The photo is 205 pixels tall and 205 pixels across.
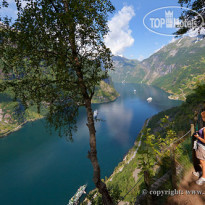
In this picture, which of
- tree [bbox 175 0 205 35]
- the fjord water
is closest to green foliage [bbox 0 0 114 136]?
tree [bbox 175 0 205 35]

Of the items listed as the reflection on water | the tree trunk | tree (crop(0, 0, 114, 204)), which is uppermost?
tree (crop(0, 0, 114, 204))

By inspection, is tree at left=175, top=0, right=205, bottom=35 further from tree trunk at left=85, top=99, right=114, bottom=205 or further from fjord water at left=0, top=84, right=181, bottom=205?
fjord water at left=0, top=84, right=181, bottom=205

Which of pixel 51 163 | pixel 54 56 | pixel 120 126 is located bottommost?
pixel 51 163

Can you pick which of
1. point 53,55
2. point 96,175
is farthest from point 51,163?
point 53,55

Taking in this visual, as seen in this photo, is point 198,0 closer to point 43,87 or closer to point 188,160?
point 188,160

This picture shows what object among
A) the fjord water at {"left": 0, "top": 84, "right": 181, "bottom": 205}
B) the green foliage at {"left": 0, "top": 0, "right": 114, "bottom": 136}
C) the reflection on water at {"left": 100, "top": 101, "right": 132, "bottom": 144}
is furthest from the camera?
the reflection on water at {"left": 100, "top": 101, "right": 132, "bottom": 144}

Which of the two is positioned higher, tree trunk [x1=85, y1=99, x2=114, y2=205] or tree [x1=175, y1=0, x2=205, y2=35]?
tree [x1=175, y1=0, x2=205, y2=35]

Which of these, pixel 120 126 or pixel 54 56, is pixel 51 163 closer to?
pixel 120 126

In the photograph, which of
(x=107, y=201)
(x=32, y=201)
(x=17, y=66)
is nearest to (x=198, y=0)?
(x=17, y=66)

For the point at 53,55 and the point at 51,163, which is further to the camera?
the point at 51,163

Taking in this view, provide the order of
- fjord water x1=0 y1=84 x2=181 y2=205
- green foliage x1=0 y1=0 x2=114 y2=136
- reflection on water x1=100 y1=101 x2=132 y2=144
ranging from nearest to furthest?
green foliage x1=0 y1=0 x2=114 y2=136 → fjord water x1=0 y1=84 x2=181 y2=205 → reflection on water x1=100 y1=101 x2=132 y2=144

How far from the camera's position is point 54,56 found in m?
4.80

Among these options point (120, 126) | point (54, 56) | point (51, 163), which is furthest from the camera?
point (120, 126)

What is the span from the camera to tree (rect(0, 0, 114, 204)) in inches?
173
